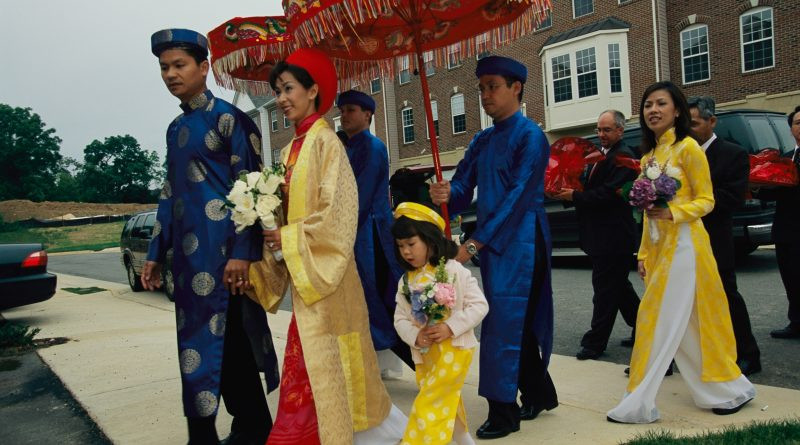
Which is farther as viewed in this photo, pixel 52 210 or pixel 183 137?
pixel 52 210

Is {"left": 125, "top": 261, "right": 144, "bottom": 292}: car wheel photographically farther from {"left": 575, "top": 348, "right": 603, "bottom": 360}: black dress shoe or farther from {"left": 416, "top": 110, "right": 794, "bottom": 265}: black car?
{"left": 575, "top": 348, "right": 603, "bottom": 360}: black dress shoe

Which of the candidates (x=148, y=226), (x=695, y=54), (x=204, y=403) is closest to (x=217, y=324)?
(x=204, y=403)

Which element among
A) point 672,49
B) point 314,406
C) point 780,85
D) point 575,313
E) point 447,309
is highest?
point 672,49

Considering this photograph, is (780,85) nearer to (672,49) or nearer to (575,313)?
(672,49)

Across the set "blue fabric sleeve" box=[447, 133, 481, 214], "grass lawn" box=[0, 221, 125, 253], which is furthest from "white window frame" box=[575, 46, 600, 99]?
"grass lawn" box=[0, 221, 125, 253]

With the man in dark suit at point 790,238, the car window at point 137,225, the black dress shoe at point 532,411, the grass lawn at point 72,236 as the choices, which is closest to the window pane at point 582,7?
the car window at point 137,225

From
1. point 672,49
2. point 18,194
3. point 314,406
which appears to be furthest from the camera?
point 18,194

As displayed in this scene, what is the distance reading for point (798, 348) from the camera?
5070 mm

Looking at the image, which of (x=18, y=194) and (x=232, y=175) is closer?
(x=232, y=175)

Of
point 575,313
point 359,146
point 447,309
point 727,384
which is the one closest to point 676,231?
point 727,384

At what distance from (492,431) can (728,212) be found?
7.25 ft

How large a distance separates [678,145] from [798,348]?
2.47 metres

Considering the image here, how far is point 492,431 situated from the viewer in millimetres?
3428

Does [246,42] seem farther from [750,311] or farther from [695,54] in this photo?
[695,54]
